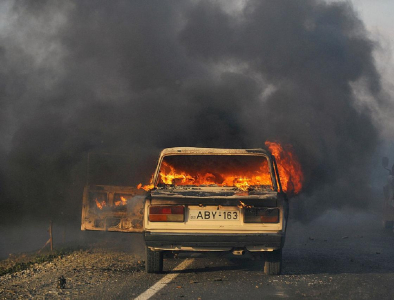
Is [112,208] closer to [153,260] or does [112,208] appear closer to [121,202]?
[121,202]

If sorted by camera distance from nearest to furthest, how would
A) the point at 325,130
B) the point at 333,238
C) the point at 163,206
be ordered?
the point at 163,206, the point at 333,238, the point at 325,130

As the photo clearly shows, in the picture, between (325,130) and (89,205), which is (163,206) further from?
(325,130)

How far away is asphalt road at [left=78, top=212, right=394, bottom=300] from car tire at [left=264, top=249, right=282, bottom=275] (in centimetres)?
10

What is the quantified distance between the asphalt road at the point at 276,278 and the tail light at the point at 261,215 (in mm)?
774

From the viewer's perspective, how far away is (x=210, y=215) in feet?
22.7

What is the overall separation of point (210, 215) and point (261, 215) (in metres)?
0.66

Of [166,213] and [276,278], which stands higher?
[166,213]

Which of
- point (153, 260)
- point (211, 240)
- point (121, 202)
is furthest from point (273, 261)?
point (121, 202)

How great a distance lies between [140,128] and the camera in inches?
622

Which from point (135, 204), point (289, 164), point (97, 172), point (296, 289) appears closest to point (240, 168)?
point (135, 204)

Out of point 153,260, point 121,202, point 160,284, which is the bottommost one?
point 160,284

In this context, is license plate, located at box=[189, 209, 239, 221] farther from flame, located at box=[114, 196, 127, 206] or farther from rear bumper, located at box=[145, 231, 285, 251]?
flame, located at box=[114, 196, 127, 206]

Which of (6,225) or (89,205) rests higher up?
(89,205)

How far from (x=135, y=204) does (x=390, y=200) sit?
10190 millimetres
